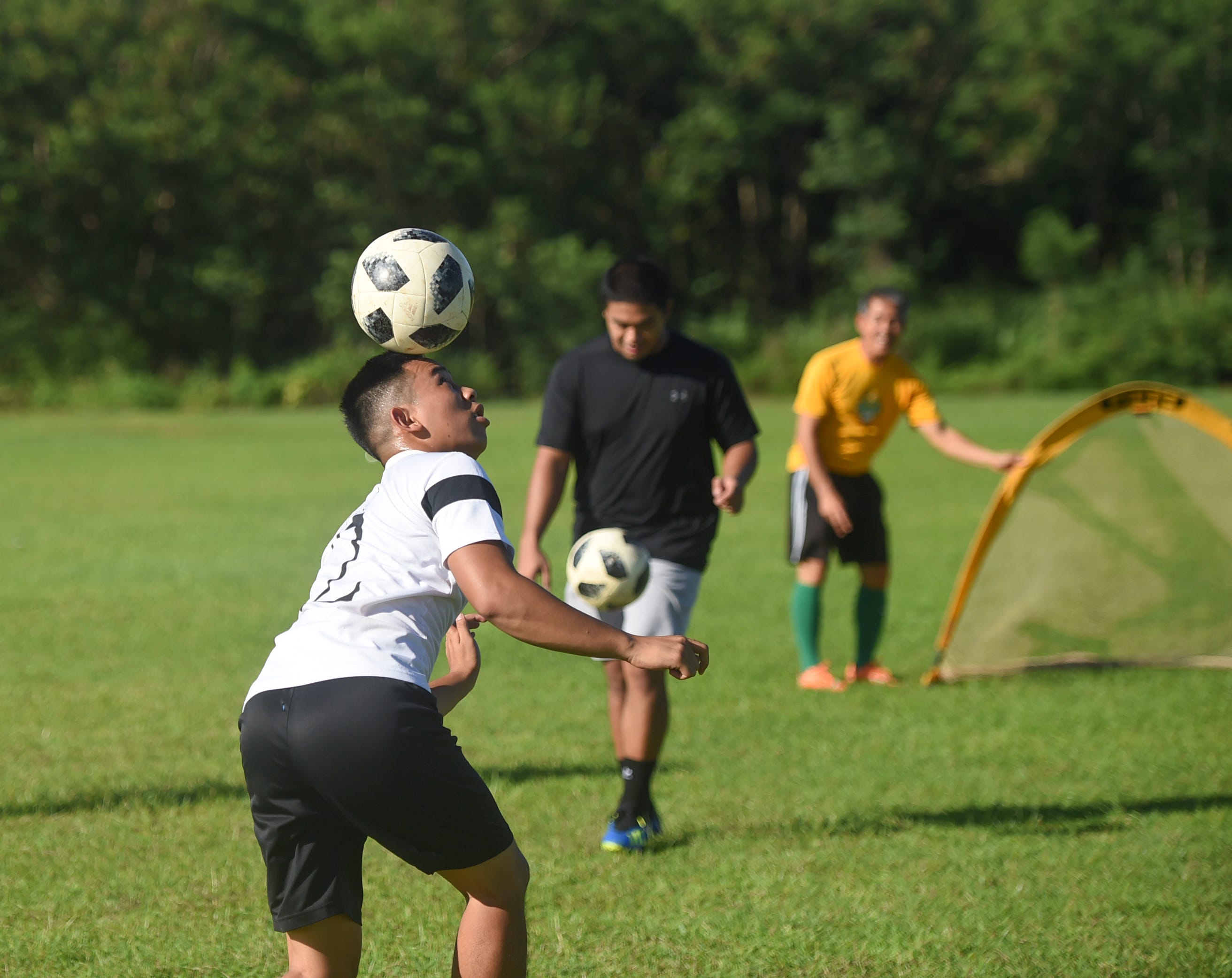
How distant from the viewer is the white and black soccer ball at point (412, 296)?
388cm

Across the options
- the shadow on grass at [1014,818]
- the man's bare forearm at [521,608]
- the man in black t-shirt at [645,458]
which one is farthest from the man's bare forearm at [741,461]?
the man's bare forearm at [521,608]

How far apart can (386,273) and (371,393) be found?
38.2 inches

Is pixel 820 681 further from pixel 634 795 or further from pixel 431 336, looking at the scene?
pixel 431 336

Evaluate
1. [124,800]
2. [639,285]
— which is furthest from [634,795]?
[124,800]

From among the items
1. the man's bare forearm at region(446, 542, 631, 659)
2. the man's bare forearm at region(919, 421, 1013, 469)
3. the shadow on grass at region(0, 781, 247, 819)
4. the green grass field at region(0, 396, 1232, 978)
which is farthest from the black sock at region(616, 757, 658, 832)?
the man's bare forearm at region(919, 421, 1013, 469)

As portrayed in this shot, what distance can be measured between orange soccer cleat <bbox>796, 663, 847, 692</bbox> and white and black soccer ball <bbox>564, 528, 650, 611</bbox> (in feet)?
12.3

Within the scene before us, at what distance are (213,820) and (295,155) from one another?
1660 inches

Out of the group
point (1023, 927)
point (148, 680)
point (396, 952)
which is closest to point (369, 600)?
point (396, 952)

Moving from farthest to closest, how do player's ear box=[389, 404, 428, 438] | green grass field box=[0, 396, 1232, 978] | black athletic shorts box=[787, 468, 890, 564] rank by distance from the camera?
black athletic shorts box=[787, 468, 890, 564] → green grass field box=[0, 396, 1232, 978] → player's ear box=[389, 404, 428, 438]

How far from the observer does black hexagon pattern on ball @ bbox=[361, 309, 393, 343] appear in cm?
388

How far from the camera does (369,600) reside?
283cm

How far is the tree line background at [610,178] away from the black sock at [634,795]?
3317 centimetres

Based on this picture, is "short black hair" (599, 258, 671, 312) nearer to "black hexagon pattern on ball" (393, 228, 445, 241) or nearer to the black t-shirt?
the black t-shirt

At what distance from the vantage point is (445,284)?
12.9 feet
